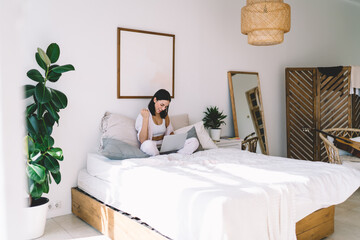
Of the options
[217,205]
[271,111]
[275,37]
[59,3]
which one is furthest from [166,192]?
[271,111]

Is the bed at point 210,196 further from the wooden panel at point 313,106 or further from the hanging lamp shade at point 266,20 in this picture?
the wooden panel at point 313,106

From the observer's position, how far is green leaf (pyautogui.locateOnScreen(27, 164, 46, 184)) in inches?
106

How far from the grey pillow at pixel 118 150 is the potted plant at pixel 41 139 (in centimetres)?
44

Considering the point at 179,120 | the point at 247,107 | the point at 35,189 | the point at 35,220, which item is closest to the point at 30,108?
the point at 35,189

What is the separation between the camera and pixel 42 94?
9.52 feet

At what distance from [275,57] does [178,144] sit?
2868mm

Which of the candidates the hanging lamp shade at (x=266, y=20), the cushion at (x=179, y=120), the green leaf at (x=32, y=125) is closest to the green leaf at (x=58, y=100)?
the green leaf at (x=32, y=125)

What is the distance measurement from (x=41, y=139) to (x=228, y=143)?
2.45 m

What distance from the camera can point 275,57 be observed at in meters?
5.57

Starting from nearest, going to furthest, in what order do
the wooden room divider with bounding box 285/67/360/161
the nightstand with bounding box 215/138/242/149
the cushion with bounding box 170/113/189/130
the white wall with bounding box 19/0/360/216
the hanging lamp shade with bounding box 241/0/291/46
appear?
the hanging lamp shade with bounding box 241/0/291/46 < the white wall with bounding box 19/0/360/216 < the cushion with bounding box 170/113/189/130 < the nightstand with bounding box 215/138/242/149 < the wooden room divider with bounding box 285/67/360/161

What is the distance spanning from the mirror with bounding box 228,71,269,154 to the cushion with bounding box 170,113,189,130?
93 cm

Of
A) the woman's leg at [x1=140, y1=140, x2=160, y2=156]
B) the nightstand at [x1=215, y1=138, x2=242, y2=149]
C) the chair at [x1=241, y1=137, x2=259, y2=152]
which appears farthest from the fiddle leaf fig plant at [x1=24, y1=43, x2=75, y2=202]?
the chair at [x1=241, y1=137, x2=259, y2=152]

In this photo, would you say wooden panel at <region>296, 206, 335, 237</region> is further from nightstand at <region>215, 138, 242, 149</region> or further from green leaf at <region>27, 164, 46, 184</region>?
green leaf at <region>27, 164, 46, 184</region>

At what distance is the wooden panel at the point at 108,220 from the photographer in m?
2.38
